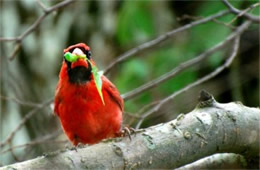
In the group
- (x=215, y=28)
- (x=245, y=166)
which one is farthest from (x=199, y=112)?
(x=215, y=28)

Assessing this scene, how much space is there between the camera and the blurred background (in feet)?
15.4

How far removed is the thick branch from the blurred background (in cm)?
113

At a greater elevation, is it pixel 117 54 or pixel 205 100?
pixel 205 100

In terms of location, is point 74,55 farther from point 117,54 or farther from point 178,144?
point 117,54

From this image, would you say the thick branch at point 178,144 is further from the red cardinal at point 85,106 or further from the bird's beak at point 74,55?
the red cardinal at point 85,106

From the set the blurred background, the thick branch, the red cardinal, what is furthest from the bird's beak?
the blurred background

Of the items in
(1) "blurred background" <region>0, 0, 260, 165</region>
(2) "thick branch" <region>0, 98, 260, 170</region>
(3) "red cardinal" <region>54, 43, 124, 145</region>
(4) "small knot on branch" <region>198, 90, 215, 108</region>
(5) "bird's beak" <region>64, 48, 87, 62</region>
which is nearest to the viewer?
(2) "thick branch" <region>0, 98, 260, 170</region>

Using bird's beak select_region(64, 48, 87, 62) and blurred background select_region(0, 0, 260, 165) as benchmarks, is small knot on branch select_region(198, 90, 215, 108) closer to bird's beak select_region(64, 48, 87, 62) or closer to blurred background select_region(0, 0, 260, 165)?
bird's beak select_region(64, 48, 87, 62)

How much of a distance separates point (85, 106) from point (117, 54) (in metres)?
3.13

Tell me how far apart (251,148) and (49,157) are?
41.2 inches

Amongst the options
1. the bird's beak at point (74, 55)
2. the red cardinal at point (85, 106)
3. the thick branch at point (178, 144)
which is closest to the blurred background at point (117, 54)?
the red cardinal at point (85, 106)

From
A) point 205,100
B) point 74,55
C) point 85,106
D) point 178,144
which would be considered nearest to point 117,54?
point 85,106

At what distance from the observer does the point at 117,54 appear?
21.0 feet

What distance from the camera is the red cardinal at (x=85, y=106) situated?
3311 mm
